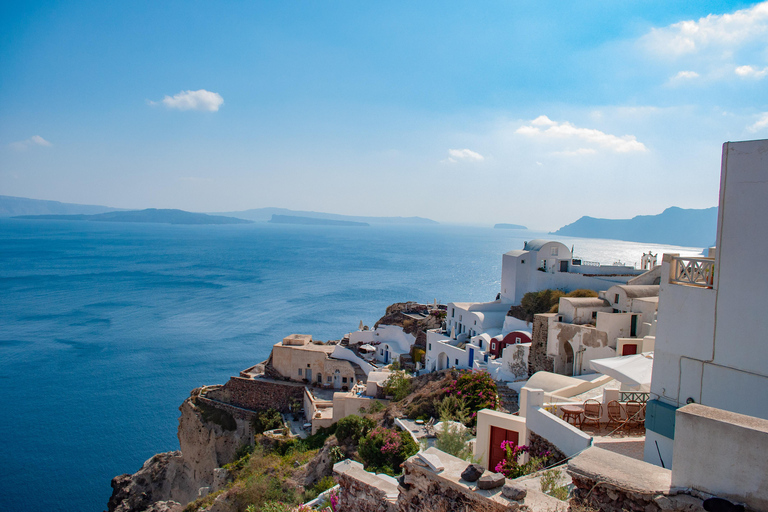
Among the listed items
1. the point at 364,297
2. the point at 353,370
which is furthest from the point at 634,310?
Result: the point at 364,297

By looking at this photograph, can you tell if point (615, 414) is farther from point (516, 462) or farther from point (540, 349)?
point (540, 349)

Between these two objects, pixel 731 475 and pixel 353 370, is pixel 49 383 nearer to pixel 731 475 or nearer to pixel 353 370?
pixel 353 370

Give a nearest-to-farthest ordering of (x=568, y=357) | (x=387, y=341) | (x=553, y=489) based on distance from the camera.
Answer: (x=553, y=489), (x=568, y=357), (x=387, y=341)

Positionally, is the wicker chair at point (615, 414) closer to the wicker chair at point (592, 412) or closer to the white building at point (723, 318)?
the wicker chair at point (592, 412)

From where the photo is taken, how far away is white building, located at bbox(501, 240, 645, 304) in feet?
94.1

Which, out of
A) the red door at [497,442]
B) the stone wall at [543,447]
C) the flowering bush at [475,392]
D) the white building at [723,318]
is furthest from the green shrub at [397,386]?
the white building at [723,318]

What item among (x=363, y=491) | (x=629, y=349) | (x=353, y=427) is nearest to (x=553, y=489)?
(x=363, y=491)

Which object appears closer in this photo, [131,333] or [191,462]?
[191,462]

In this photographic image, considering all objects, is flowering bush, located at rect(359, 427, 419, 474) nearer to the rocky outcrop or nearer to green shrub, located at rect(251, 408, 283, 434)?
green shrub, located at rect(251, 408, 283, 434)

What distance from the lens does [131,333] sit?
5669 centimetres

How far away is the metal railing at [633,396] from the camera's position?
945 cm

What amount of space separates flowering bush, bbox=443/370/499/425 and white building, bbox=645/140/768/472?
6697 mm

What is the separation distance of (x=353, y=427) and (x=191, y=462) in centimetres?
1919

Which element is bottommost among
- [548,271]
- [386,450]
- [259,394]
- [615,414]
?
[259,394]
